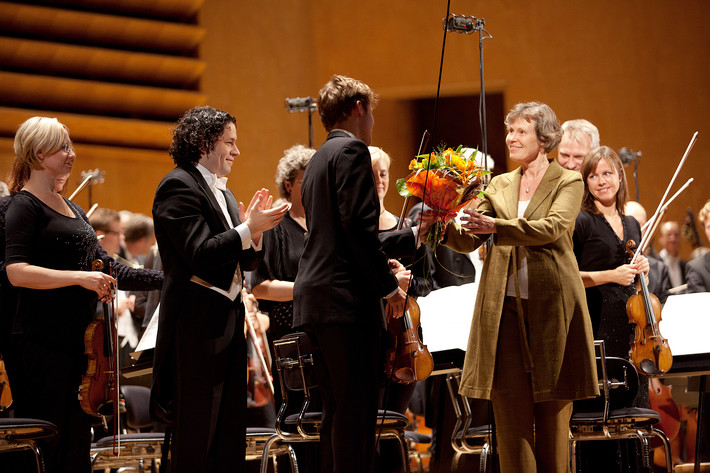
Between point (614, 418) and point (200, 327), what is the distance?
5.21 ft

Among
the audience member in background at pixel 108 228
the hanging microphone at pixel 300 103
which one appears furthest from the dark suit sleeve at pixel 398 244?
the audience member in background at pixel 108 228

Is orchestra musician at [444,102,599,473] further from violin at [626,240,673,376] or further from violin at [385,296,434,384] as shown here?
violin at [626,240,673,376]

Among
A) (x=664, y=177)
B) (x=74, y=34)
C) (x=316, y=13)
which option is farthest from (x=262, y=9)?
(x=664, y=177)

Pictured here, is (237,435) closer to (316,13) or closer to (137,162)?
(137,162)

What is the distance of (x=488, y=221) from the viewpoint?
114 inches

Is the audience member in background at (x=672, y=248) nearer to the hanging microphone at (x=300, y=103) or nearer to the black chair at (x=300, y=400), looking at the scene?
the hanging microphone at (x=300, y=103)

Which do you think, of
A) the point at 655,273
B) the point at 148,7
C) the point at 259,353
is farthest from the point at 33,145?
the point at 148,7

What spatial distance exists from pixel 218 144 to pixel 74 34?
5103mm

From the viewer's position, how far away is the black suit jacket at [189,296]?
103 inches

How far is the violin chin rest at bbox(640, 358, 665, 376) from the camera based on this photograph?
3404 mm

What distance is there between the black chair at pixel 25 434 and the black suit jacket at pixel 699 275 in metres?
3.78

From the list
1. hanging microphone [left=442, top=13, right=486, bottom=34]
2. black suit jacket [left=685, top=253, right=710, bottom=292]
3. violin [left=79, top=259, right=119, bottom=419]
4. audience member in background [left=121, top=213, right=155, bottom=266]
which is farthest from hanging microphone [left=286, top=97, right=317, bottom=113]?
black suit jacket [left=685, top=253, right=710, bottom=292]

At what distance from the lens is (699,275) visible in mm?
5145

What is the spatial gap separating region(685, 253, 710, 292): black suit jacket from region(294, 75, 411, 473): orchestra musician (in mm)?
3071
